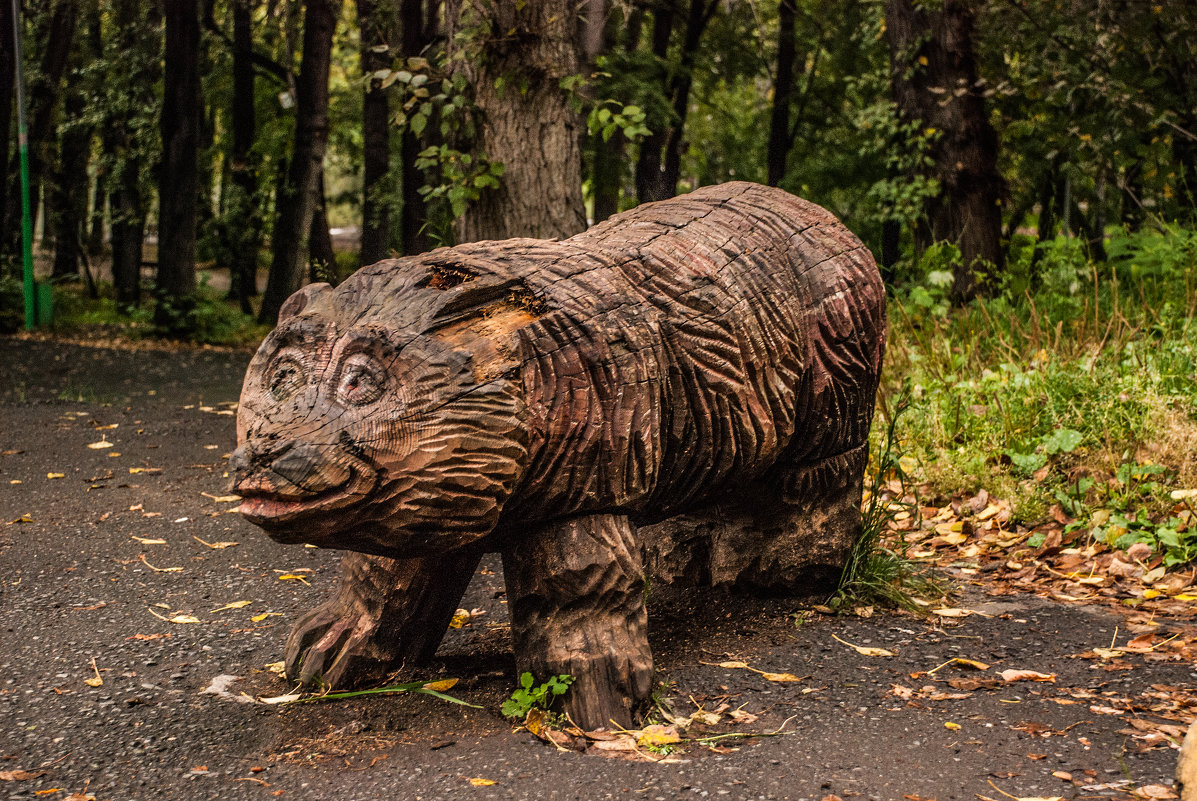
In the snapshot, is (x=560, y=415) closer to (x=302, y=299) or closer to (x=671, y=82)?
(x=302, y=299)

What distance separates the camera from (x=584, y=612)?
3.23 metres

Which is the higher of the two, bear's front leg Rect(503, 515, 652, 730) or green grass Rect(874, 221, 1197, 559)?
green grass Rect(874, 221, 1197, 559)

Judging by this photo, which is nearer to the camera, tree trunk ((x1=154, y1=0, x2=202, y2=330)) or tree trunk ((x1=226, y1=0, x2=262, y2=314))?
tree trunk ((x1=154, y1=0, x2=202, y2=330))

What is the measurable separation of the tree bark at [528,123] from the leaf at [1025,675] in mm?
3433

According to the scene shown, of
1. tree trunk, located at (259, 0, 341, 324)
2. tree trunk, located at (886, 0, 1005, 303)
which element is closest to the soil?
tree trunk, located at (886, 0, 1005, 303)

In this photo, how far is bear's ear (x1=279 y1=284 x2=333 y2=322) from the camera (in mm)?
3074

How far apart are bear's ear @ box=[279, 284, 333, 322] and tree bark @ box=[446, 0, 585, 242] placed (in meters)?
3.02

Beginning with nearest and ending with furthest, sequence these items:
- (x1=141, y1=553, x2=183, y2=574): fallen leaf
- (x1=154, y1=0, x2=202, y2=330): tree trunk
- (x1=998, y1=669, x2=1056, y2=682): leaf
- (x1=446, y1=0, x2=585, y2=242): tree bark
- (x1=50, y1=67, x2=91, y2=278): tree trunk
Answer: (x1=998, y1=669, x2=1056, y2=682): leaf
(x1=141, y1=553, x2=183, y2=574): fallen leaf
(x1=446, y1=0, x2=585, y2=242): tree bark
(x1=154, y1=0, x2=202, y2=330): tree trunk
(x1=50, y1=67, x2=91, y2=278): tree trunk

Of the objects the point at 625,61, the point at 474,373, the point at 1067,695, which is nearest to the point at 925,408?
the point at 1067,695

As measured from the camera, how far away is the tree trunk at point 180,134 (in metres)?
13.1

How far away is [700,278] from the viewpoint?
Result: 355 cm

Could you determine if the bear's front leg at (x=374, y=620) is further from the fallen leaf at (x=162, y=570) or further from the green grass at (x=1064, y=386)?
the green grass at (x=1064, y=386)

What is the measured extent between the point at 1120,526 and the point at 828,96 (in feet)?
51.2

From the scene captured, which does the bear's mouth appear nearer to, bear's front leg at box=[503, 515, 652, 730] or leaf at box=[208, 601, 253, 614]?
bear's front leg at box=[503, 515, 652, 730]
